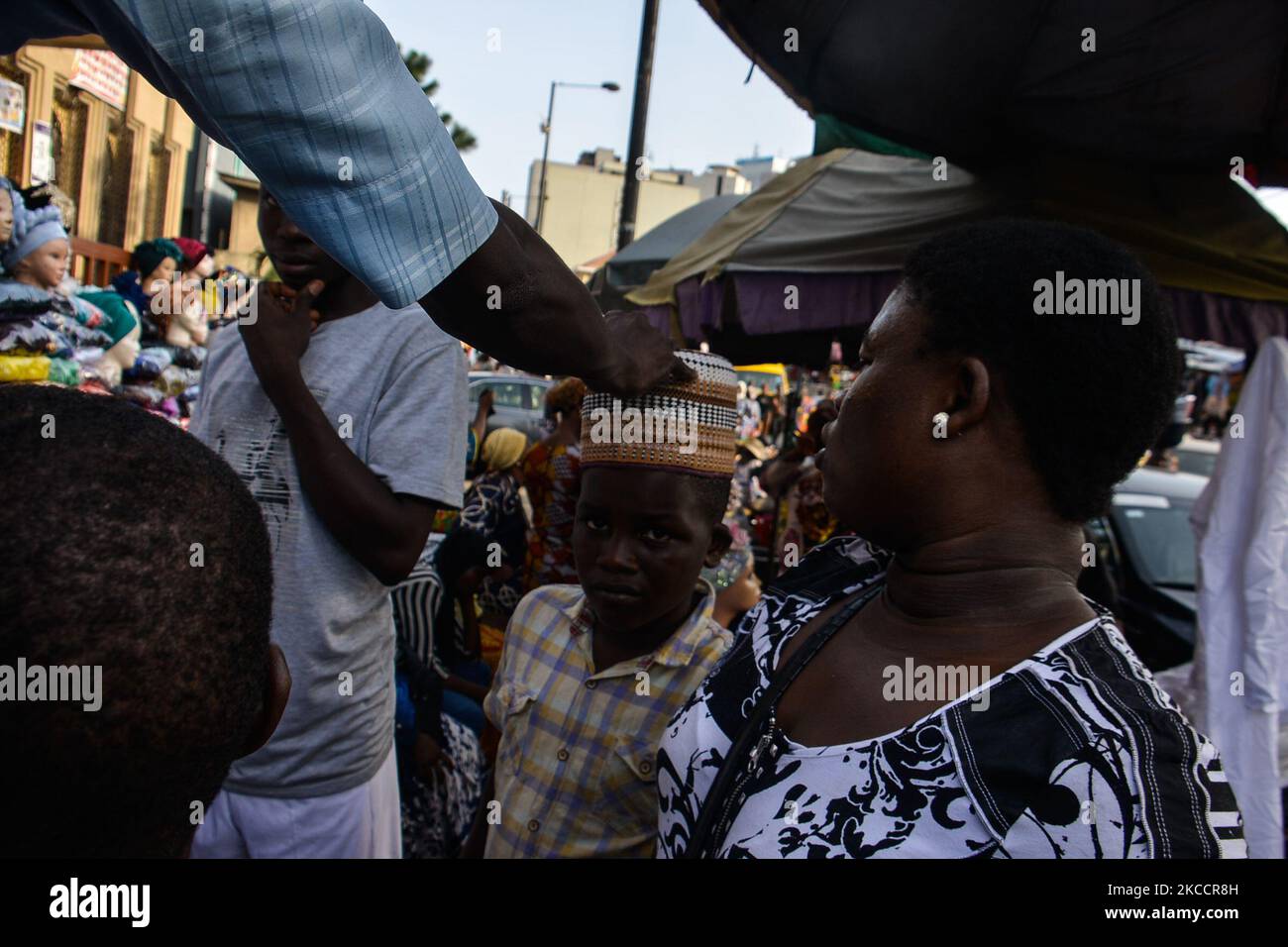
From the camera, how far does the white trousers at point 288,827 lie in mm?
1897

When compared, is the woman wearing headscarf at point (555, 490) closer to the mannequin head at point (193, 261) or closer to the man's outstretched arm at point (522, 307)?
the man's outstretched arm at point (522, 307)

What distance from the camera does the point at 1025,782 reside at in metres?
1.01

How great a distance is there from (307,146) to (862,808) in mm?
1057

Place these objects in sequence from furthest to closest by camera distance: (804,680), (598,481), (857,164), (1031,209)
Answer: (857,164), (1031,209), (598,481), (804,680)

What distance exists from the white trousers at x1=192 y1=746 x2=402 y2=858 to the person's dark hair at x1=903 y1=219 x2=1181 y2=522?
1574 millimetres

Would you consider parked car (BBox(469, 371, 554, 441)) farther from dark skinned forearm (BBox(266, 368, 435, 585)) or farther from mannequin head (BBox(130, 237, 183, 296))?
dark skinned forearm (BBox(266, 368, 435, 585))

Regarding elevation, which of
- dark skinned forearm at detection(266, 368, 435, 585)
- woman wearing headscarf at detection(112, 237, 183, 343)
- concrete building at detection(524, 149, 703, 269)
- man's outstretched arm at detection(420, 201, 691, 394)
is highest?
concrete building at detection(524, 149, 703, 269)

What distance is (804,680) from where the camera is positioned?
1394mm

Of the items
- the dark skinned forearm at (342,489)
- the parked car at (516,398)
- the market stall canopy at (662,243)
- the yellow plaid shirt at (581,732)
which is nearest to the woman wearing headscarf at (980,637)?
the yellow plaid shirt at (581,732)

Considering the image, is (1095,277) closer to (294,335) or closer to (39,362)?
(294,335)

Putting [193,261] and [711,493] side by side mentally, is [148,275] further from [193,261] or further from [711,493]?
[711,493]

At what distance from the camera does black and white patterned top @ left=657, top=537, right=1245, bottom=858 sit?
958 millimetres

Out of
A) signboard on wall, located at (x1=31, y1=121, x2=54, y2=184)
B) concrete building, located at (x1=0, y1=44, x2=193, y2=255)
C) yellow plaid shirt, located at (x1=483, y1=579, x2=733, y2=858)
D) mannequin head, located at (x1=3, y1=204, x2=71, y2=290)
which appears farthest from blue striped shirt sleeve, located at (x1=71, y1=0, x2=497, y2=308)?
concrete building, located at (x1=0, y1=44, x2=193, y2=255)
